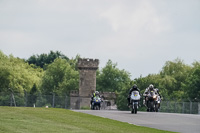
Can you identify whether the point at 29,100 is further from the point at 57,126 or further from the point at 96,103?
the point at 57,126

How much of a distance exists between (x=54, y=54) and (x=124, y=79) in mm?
30409

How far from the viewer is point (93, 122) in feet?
87.7

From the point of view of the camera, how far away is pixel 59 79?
475ft

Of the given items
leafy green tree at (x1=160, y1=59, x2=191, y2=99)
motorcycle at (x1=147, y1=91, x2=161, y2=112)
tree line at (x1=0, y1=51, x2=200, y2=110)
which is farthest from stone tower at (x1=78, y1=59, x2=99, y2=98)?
motorcycle at (x1=147, y1=91, x2=161, y2=112)

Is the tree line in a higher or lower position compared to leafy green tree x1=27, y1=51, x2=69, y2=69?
lower

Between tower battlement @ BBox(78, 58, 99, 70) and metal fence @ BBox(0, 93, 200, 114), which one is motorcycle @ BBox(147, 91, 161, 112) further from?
tower battlement @ BBox(78, 58, 99, 70)

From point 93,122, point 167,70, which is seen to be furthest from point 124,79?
point 93,122

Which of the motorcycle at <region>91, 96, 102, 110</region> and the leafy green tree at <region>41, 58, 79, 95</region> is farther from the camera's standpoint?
the leafy green tree at <region>41, 58, 79, 95</region>

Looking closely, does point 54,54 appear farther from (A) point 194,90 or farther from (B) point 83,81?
(A) point 194,90

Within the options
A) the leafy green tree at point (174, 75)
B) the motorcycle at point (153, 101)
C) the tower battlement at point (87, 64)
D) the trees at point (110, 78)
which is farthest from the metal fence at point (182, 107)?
the trees at point (110, 78)

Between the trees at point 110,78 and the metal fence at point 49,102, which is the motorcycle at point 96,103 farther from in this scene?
the trees at point 110,78

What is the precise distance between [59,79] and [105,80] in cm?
1239

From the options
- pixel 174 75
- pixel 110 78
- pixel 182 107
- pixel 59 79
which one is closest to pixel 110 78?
pixel 110 78

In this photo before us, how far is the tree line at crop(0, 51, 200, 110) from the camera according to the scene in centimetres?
10506
